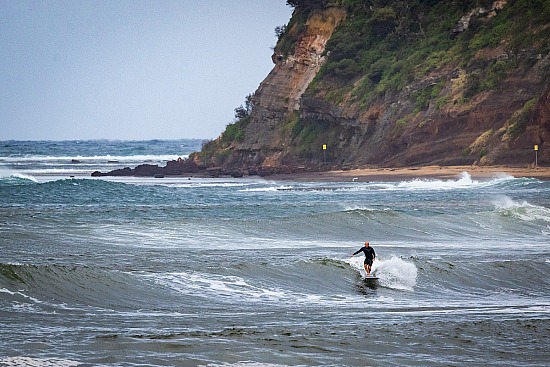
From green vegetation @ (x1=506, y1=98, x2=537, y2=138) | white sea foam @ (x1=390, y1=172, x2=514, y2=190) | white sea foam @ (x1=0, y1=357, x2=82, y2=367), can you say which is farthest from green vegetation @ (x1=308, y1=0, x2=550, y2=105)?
white sea foam @ (x1=0, y1=357, x2=82, y2=367)

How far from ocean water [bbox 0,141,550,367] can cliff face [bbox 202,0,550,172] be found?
1688 cm

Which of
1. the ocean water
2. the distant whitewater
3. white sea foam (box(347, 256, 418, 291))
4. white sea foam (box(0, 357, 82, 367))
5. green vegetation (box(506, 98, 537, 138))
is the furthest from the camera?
the distant whitewater

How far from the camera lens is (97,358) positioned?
543 inches

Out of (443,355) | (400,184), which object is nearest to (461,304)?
(443,355)

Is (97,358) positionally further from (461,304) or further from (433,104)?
(433,104)

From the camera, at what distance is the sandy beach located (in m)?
53.2

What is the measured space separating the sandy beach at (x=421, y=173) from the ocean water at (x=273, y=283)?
1133 cm

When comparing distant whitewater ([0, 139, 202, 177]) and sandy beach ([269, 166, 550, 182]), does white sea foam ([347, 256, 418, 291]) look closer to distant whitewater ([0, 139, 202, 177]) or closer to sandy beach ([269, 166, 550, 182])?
sandy beach ([269, 166, 550, 182])

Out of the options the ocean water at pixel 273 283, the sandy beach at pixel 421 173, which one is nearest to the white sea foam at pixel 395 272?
the ocean water at pixel 273 283

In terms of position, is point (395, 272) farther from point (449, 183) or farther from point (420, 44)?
point (420, 44)

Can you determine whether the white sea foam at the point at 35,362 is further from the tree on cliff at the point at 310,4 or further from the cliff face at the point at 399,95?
the tree on cliff at the point at 310,4

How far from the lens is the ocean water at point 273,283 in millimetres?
14578

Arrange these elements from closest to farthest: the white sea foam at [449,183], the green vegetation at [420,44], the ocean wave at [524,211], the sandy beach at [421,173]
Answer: the ocean wave at [524,211] → the white sea foam at [449,183] → the sandy beach at [421,173] → the green vegetation at [420,44]

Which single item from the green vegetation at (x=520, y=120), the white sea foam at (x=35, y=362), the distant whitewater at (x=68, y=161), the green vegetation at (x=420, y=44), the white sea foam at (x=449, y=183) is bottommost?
the white sea foam at (x=35, y=362)
